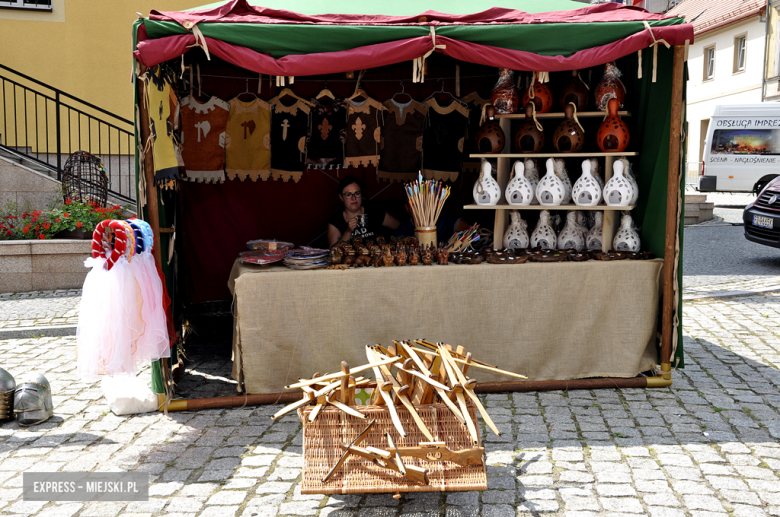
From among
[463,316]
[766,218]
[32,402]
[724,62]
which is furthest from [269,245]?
[724,62]

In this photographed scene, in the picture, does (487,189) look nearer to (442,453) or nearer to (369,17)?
(369,17)

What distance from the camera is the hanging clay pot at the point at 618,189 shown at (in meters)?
4.50

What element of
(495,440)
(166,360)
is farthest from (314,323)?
(495,440)

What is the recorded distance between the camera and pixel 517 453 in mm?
3387

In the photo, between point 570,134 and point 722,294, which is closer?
point 570,134

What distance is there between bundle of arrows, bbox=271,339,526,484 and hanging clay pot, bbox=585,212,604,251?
196 centimetres

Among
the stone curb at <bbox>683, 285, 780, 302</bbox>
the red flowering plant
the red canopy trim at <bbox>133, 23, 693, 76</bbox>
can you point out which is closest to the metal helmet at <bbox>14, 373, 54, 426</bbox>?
the red canopy trim at <bbox>133, 23, 693, 76</bbox>

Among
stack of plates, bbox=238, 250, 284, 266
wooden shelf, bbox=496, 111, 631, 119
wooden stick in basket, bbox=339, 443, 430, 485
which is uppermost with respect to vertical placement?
wooden shelf, bbox=496, 111, 631, 119

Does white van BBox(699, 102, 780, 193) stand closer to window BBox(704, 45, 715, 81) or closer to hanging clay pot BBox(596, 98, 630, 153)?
window BBox(704, 45, 715, 81)

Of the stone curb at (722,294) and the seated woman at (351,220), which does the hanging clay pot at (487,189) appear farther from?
the stone curb at (722,294)

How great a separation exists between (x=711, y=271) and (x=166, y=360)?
712cm

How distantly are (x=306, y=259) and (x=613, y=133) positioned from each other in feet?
7.49

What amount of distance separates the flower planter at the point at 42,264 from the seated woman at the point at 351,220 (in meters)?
3.49

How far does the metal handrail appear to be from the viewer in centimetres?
1018
